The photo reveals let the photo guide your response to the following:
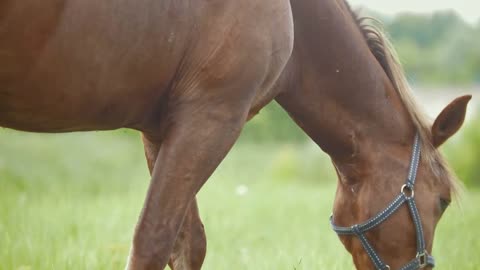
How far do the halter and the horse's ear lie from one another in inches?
4.4

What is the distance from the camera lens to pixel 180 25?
110 inches

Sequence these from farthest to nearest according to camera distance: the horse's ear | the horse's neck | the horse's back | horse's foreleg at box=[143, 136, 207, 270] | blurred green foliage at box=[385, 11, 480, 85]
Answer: blurred green foliage at box=[385, 11, 480, 85] < horse's foreleg at box=[143, 136, 207, 270] < the horse's ear < the horse's neck < the horse's back

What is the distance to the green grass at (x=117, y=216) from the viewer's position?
16.5 ft

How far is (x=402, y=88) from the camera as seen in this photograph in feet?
12.7

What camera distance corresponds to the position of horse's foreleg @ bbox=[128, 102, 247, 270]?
2906mm

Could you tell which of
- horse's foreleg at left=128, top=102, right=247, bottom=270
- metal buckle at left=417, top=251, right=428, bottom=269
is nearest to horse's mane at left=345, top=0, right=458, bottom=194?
metal buckle at left=417, top=251, right=428, bottom=269

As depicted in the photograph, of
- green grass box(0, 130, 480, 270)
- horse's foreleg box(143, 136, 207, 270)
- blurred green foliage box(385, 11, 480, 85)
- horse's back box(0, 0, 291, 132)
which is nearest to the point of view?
horse's back box(0, 0, 291, 132)

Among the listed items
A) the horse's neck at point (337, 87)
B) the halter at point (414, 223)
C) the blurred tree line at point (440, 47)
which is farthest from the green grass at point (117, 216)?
the blurred tree line at point (440, 47)

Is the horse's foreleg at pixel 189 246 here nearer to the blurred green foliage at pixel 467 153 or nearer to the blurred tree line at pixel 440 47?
the blurred green foliage at pixel 467 153

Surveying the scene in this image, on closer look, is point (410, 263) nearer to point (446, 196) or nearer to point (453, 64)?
point (446, 196)

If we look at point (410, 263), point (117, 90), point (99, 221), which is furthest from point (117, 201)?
point (117, 90)

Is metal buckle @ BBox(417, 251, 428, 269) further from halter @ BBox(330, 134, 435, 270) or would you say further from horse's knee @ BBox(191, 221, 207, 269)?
horse's knee @ BBox(191, 221, 207, 269)

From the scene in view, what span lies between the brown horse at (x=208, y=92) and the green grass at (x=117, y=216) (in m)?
0.56

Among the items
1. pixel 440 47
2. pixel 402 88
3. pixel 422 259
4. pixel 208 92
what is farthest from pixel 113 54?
pixel 440 47
